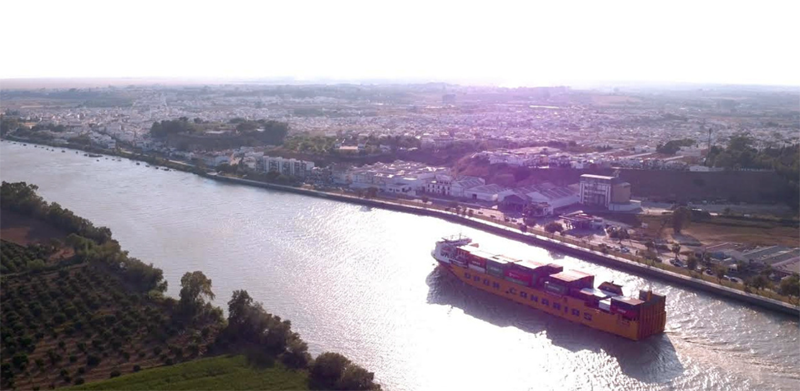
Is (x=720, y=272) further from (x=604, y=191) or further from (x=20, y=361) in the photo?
(x=20, y=361)

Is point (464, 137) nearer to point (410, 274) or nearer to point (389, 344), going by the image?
point (410, 274)

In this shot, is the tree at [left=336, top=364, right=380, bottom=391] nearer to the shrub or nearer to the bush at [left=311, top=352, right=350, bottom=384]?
the bush at [left=311, top=352, right=350, bottom=384]

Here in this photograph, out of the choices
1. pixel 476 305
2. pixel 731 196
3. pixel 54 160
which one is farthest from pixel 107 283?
pixel 54 160

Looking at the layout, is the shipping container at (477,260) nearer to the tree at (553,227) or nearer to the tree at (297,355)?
the tree at (553,227)

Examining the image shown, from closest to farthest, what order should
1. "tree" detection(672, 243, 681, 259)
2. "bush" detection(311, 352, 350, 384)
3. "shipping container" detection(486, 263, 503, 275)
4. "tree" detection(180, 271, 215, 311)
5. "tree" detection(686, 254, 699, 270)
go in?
"bush" detection(311, 352, 350, 384), "tree" detection(180, 271, 215, 311), "shipping container" detection(486, 263, 503, 275), "tree" detection(686, 254, 699, 270), "tree" detection(672, 243, 681, 259)

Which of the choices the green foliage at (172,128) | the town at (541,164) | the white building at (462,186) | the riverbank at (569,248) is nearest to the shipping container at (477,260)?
the riverbank at (569,248)

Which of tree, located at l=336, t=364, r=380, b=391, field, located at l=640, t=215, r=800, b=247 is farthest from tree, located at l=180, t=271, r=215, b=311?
field, located at l=640, t=215, r=800, b=247

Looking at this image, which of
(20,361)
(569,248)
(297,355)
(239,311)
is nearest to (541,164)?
(569,248)
